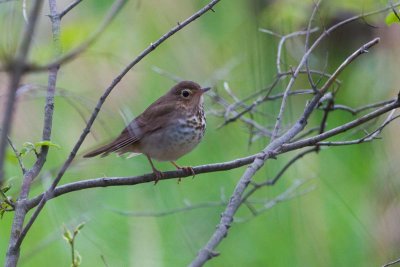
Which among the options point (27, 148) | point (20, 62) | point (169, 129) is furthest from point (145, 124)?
point (20, 62)

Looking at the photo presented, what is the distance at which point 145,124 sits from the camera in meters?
2.43

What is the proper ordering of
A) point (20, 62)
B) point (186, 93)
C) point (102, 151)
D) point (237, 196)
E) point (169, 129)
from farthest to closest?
point (186, 93)
point (169, 129)
point (102, 151)
point (237, 196)
point (20, 62)

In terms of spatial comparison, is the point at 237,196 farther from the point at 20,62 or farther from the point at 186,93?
the point at 186,93

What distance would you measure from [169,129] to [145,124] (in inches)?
3.4

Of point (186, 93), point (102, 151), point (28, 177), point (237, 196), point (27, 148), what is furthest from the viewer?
point (186, 93)

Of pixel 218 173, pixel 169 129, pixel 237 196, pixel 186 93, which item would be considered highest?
pixel 186 93

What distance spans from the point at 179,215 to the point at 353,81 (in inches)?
38.7

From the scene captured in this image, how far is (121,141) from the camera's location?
2.19 meters

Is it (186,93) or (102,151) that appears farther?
(186,93)

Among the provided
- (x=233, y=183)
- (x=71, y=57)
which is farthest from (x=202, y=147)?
(x=71, y=57)

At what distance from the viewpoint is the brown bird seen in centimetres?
233

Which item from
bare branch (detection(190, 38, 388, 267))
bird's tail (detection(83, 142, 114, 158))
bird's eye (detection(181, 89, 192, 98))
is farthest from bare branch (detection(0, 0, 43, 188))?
bird's eye (detection(181, 89, 192, 98))

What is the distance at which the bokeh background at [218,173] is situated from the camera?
92.6 inches

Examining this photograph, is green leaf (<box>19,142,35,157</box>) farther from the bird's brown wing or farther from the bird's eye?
the bird's eye
